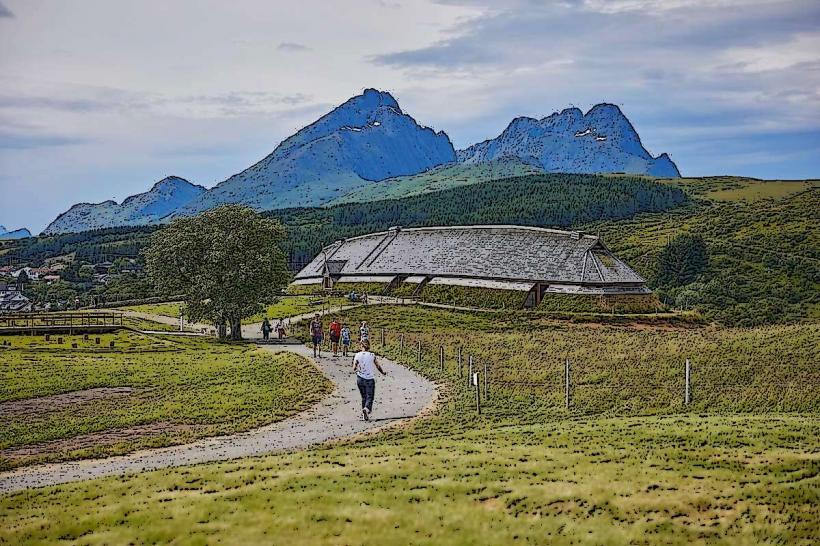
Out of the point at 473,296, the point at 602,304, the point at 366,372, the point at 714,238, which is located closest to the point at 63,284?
the point at 473,296

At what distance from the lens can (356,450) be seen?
1911cm

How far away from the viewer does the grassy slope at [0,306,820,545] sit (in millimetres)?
12594

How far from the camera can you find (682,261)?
355ft

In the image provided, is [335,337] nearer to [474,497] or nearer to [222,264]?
[222,264]

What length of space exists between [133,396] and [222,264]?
2988 centimetres

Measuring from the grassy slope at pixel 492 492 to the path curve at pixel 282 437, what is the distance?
1638 millimetres

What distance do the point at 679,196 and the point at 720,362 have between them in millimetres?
175857

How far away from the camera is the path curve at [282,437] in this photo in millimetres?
18812

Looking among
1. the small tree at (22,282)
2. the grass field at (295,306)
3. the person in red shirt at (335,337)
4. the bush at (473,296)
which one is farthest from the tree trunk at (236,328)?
the small tree at (22,282)

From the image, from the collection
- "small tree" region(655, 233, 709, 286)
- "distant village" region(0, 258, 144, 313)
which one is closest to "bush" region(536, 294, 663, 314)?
"small tree" region(655, 233, 709, 286)

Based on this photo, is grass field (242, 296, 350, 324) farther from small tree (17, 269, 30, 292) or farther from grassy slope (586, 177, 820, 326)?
small tree (17, 269, 30, 292)

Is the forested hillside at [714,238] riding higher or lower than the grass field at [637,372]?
higher

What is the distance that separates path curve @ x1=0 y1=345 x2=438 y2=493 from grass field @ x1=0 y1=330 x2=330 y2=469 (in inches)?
33.2

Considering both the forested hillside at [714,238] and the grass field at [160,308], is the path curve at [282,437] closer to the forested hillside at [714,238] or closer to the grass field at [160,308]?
the forested hillside at [714,238]
